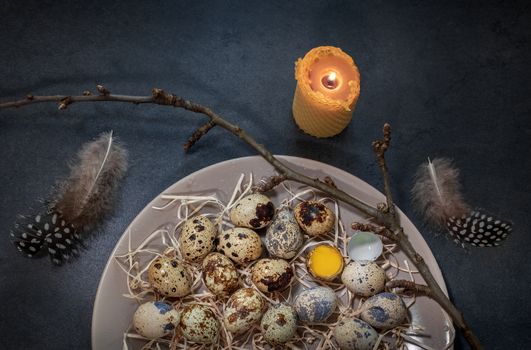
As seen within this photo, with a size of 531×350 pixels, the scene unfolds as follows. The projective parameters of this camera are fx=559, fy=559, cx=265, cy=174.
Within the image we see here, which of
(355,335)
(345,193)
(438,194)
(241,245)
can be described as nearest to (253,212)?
(241,245)

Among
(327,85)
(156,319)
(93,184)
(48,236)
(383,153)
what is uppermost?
(327,85)

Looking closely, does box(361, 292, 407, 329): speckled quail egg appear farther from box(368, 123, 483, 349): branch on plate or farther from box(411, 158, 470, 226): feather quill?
box(411, 158, 470, 226): feather quill

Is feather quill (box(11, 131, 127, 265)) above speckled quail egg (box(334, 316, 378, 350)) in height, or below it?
above

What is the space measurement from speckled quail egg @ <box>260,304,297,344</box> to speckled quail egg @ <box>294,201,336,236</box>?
0.14 meters

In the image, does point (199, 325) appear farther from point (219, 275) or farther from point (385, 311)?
point (385, 311)

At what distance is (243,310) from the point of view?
92 cm

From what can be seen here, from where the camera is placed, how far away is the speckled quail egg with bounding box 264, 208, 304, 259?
0.96 meters

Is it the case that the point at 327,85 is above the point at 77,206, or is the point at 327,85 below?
above

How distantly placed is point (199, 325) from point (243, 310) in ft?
0.25

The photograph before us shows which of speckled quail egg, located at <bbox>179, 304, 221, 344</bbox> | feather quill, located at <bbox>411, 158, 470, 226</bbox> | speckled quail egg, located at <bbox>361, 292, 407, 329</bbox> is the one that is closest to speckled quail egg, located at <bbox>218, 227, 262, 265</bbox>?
speckled quail egg, located at <bbox>179, 304, 221, 344</bbox>

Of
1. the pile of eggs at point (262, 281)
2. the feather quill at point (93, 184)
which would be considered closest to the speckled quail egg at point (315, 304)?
the pile of eggs at point (262, 281)

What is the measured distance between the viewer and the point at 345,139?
1186 millimetres

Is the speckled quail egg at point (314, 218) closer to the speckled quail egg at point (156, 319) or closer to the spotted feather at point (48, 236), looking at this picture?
the speckled quail egg at point (156, 319)

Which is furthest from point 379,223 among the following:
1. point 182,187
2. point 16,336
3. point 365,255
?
point 16,336
